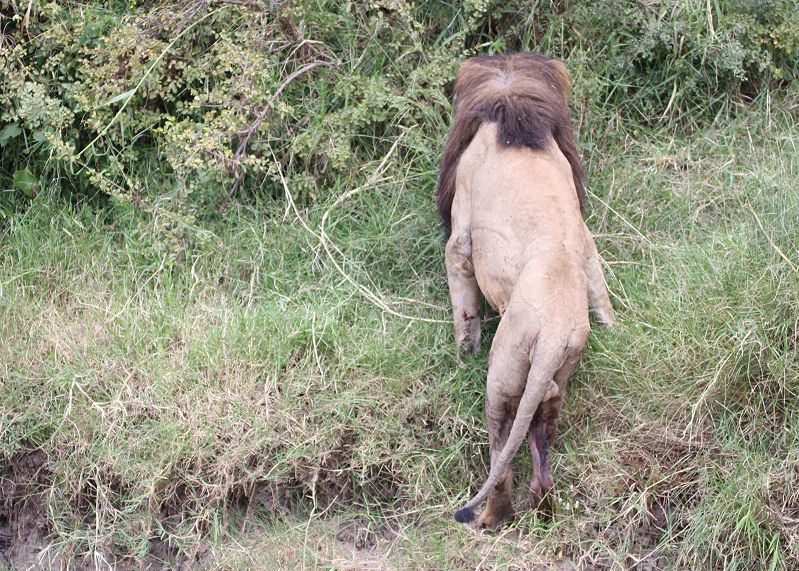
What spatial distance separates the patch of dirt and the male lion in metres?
1.58

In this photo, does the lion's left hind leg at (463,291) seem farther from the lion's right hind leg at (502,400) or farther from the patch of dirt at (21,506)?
the patch of dirt at (21,506)

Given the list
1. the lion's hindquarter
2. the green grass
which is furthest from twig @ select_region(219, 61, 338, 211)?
the lion's hindquarter

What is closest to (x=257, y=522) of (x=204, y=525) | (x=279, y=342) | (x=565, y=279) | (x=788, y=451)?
(x=204, y=525)

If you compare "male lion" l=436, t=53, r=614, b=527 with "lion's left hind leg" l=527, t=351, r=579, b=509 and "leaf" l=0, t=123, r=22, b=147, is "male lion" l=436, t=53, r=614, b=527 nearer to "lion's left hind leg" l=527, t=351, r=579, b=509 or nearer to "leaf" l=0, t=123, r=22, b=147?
"lion's left hind leg" l=527, t=351, r=579, b=509

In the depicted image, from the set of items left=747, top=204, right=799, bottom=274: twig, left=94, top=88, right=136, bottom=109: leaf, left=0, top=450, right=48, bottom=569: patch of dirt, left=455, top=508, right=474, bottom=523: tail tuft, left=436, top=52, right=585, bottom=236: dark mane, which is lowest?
left=0, top=450, right=48, bottom=569: patch of dirt

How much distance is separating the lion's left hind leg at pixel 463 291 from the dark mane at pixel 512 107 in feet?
0.84

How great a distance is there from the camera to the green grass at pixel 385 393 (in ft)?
13.0

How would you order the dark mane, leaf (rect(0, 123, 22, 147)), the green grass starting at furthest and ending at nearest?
leaf (rect(0, 123, 22, 147)) < the dark mane < the green grass

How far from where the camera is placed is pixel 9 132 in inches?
204

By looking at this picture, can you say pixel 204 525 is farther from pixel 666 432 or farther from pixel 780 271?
pixel 780 271

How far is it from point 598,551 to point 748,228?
54.9 inches

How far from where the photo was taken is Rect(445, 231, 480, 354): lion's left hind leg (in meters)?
4.25

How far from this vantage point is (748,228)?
4504 millimetres

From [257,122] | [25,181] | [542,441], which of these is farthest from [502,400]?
[25,181]
